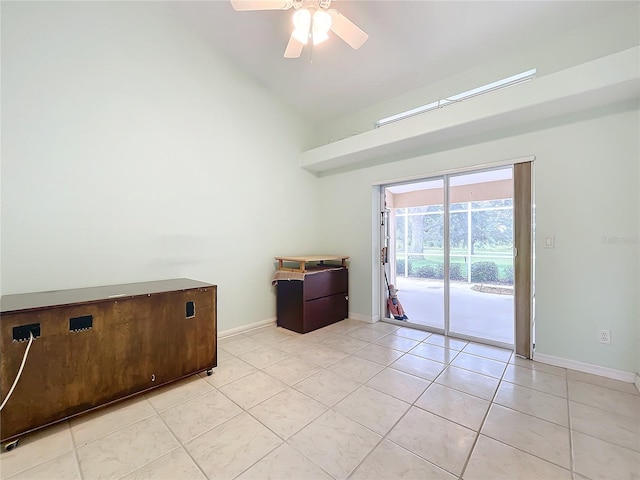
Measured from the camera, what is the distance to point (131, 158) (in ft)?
8.36

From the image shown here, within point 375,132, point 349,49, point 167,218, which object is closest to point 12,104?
point 167,218

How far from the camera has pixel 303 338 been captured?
329cm

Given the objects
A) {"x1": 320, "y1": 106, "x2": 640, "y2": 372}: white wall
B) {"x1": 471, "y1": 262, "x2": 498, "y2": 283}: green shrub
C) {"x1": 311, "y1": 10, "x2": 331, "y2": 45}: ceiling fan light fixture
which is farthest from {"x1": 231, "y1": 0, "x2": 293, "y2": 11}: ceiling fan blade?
{"x1": 471, "y1": 262, "x2": 498, "y2": 283}: green shrub

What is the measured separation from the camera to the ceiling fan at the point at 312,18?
79.1 inches

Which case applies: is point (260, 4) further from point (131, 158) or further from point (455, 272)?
point (455, 272)

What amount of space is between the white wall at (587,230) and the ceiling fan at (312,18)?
1924 millimetres

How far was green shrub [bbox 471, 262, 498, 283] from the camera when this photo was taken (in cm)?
323

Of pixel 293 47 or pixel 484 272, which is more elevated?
pixel 293 47

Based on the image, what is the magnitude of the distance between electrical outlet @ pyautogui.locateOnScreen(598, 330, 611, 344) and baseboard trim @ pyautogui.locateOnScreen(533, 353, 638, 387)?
0.76 ft

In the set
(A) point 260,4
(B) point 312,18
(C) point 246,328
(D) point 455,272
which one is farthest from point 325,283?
(A) point 260,4

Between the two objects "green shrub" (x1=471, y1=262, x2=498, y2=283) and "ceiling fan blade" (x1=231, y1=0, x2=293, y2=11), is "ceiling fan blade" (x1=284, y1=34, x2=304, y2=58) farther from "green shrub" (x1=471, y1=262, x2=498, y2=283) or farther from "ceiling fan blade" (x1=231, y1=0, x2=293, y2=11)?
"green shrub" (x1=471, y1=262, x2=498, y2=283)

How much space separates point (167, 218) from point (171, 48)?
1842mm

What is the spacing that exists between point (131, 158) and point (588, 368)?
4.72 metres

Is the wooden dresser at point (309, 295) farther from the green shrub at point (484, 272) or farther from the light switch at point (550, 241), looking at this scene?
the light switch at point (550, 241)
